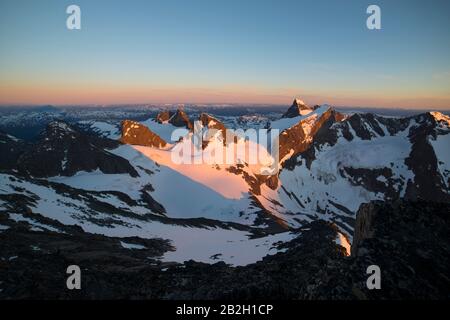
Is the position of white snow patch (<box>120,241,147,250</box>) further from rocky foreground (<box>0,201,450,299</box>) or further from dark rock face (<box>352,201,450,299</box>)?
dark rock face (<box>352,201,450,299</box>)

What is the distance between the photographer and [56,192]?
278 feet

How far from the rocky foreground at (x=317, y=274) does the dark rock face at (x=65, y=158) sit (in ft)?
394

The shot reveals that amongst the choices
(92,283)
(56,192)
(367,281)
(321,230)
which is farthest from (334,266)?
(56,192)

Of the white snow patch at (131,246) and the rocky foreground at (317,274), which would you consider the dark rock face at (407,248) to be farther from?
the white snow patch at (131,246)

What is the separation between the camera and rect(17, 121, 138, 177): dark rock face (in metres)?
152

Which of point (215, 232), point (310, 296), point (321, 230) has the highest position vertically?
point (310, 296)

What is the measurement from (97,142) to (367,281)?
629 ft

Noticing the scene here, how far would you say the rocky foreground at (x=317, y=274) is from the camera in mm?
15945

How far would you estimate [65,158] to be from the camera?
6270 inches

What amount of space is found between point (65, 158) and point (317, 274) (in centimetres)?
15910

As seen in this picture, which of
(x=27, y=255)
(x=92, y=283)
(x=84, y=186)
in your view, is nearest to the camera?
(x=92, y=283)

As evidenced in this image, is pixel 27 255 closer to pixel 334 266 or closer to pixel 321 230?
pixel 334 266

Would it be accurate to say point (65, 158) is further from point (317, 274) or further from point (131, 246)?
point (317, 274)
